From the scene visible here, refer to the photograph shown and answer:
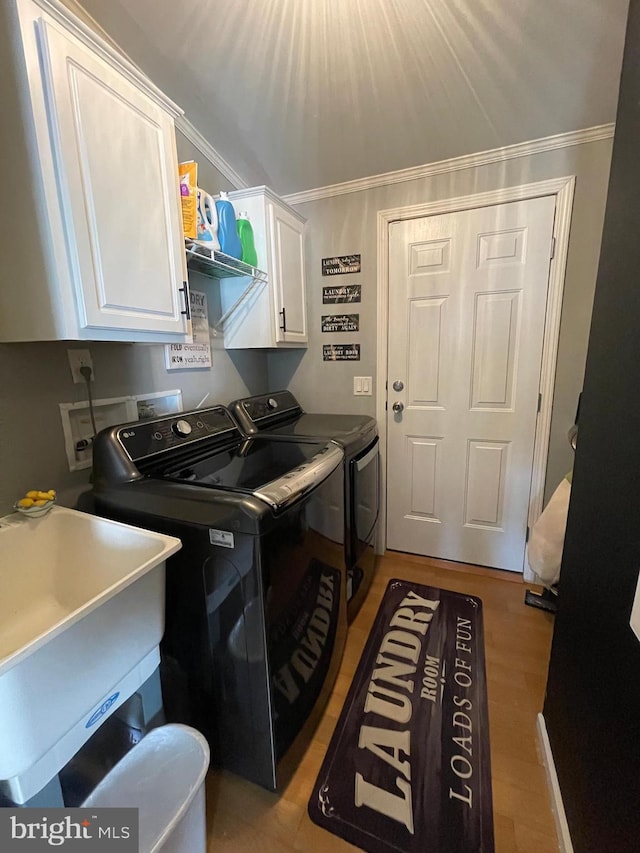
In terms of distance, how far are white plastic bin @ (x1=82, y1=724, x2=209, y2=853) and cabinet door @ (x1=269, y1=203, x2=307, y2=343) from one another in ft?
5.39

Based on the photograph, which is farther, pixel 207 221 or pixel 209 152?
pixel 209 152

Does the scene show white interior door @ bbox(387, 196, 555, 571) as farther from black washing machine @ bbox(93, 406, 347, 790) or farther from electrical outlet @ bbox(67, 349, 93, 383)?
electrical outlet @ bbox(67, 349, 93, 383)

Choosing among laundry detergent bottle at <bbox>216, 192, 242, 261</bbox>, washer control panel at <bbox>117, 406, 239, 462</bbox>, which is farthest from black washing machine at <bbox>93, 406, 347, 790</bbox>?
laundry detergent bottle at <bbox>216, 192, 242, 261</bbox>

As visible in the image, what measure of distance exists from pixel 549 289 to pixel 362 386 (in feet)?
3.58

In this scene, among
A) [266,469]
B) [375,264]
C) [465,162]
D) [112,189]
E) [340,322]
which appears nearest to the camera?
[112,189]

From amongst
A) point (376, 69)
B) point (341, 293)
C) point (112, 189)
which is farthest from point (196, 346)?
point (376, 69)

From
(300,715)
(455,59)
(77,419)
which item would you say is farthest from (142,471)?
(455,59)

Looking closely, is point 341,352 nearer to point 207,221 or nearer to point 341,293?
A: point 341,293

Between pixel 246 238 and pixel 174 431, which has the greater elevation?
pixel 246 238

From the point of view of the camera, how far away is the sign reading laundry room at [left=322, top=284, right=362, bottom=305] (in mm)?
2180

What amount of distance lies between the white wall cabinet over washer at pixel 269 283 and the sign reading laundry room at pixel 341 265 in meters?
0.18

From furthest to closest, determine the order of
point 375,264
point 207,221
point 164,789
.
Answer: point 375,264 → point 207,221 → point 164,789

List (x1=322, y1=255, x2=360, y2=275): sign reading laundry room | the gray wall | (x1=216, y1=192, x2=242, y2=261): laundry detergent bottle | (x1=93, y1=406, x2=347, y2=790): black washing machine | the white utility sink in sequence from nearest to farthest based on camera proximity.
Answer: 1. the white utility sink
2. (x1=93, y1=406, x2=347, y2=790): black washing machine
3. (x1=216, y1=192, x2=242, y2=261): laundry detergent bottle
4. the gray wall
5. (x1=322, y1=255, x2=360, y2=275): sign reading laundry room
